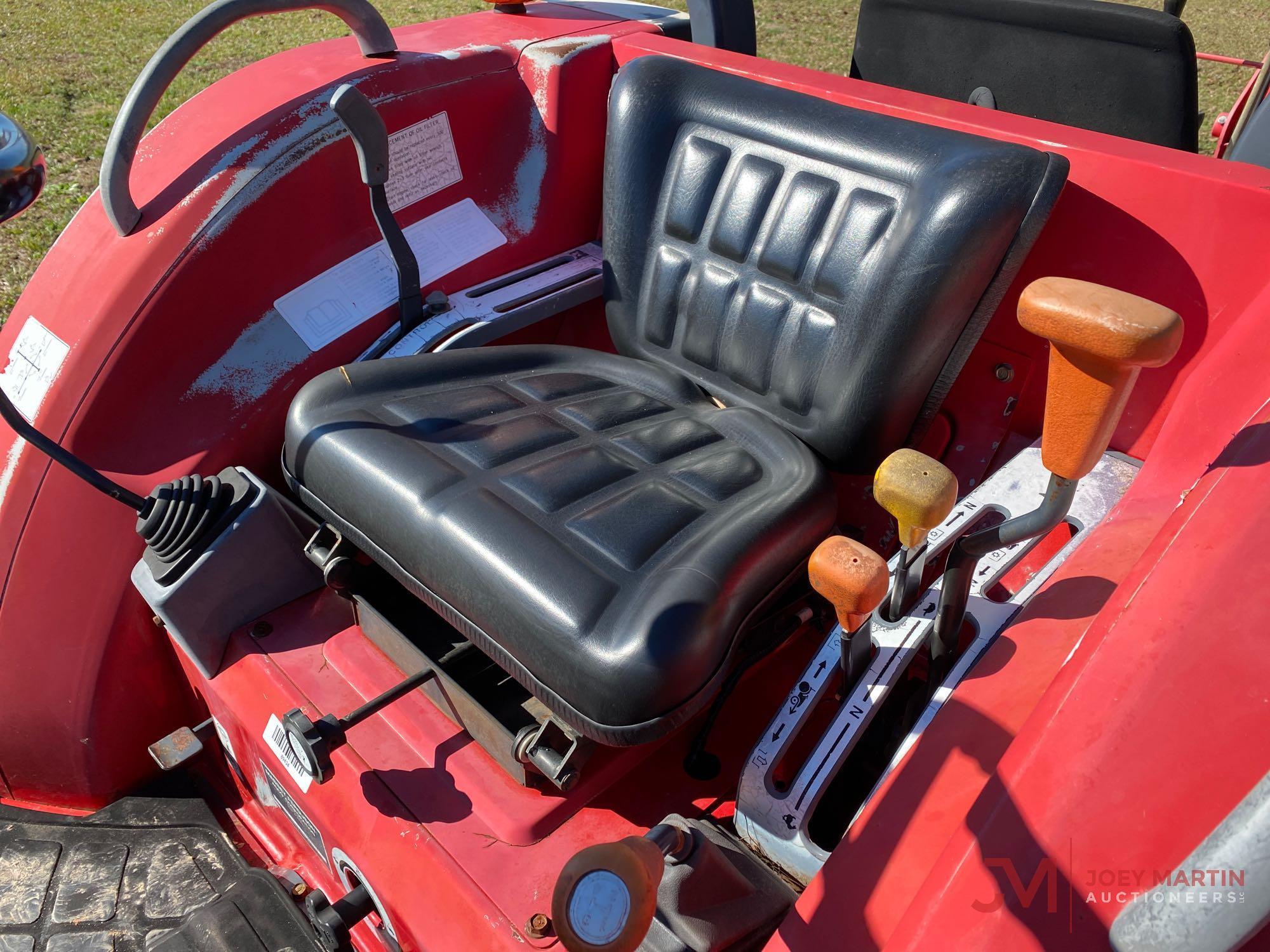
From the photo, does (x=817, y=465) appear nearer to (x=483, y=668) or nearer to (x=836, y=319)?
(x=836, y=319)

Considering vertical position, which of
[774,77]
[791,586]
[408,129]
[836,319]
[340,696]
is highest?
[774,77]

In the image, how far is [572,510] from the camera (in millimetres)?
1084

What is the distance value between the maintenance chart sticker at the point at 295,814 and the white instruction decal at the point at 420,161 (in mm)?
885

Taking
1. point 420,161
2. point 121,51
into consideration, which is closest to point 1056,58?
point 420,161

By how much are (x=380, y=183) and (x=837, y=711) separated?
1011mm

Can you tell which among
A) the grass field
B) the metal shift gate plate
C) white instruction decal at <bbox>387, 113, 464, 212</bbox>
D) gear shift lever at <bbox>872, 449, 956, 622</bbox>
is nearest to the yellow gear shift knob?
gear shift lever at <bbox>872, 449, 956, 622</bbox>

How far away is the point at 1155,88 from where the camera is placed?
181cm

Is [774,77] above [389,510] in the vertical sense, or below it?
above

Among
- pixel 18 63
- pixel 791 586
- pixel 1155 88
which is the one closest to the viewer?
pixel 791 586

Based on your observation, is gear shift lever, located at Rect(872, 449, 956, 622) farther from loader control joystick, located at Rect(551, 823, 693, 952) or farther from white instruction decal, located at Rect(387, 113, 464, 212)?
white instruction decal, located at Rect(387, 113, 464, 212)

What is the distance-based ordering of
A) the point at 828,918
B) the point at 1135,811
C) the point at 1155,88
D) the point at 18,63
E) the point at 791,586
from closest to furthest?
the point at 1135,811
the point at 828,918
the point at 791,586
the point at 1155,88
the point at 18,63

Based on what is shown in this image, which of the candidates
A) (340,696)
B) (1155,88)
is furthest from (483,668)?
(1155,88)

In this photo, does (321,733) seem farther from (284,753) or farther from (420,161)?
(420,161)

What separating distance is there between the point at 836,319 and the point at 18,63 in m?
5.51
